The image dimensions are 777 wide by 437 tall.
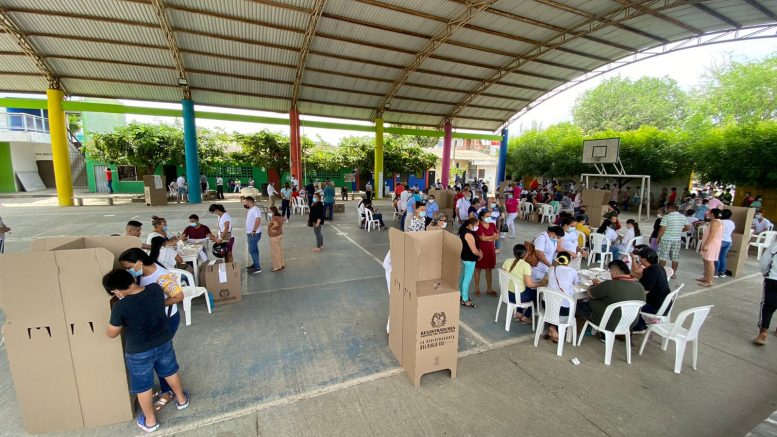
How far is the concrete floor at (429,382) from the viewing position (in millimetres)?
2699

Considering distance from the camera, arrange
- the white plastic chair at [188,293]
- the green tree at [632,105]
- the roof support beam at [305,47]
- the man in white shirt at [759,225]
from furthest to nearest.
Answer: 1. the green tree at [632,105]
2. the roof support beam at [305,47]
3. the man in white shirt at [759,225]
4. the white plastic chair at [188,293]

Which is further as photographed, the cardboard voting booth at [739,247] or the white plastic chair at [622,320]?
the cardboard voting booth at [739,247]

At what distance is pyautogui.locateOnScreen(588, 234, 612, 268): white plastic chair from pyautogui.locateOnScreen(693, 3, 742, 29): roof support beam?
33.7 feet

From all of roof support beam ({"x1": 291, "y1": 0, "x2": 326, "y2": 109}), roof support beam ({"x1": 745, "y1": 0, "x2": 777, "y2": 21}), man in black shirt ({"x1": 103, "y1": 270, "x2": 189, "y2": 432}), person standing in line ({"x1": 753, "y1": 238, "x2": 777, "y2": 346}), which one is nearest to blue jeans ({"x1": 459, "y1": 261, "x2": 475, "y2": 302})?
person standing in line ({"x1": 753, "y1": 238, "x2": 777, "y2": 346})

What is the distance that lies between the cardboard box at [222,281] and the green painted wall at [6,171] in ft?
82.8

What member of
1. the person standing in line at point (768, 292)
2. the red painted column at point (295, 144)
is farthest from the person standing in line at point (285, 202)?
the person standing in line at point (768, 292)

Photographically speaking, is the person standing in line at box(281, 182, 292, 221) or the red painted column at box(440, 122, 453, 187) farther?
the red painted column at box(440, 122, 453, 187)

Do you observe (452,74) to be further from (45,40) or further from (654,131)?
(45,40)

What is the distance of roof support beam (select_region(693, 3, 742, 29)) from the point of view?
11.1m

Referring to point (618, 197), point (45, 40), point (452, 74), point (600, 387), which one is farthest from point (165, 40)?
point (618, 197)

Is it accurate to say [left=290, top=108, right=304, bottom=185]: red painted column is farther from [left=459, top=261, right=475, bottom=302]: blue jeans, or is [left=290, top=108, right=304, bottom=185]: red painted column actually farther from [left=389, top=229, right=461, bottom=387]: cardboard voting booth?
[left=389, top=229, right=461, bottom=387]: cardboard voting booth

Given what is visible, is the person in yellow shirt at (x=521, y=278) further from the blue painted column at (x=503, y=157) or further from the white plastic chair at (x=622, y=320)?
the blue painted column at (x=503, y=157)

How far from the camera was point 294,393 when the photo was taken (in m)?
3.00

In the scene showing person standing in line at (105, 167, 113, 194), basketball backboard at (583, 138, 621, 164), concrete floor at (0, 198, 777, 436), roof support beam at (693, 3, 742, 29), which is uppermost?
roof support beam at (693, 3, 742, 29)
